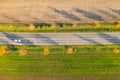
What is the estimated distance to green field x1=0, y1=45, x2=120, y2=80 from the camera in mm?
35844

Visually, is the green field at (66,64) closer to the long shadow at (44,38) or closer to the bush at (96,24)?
the long shadow at (44,38)

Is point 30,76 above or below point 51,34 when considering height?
below

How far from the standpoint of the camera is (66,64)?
35938mm

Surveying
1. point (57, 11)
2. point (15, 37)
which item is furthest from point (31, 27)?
point (57, 11)

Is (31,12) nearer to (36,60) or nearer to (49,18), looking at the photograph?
(49,18)

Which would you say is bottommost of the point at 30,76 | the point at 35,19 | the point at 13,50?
the point at 30,76

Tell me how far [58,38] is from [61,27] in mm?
1028

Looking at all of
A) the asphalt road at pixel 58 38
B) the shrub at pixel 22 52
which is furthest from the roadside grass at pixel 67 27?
the shrub at pixel 22 52

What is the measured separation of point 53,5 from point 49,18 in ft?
4.06

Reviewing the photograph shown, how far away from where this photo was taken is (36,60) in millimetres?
36125

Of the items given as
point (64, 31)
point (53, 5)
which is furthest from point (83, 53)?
point (53, 5)

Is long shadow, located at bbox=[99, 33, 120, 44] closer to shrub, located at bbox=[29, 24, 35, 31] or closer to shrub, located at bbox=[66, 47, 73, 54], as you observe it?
shrub, located at bbox=[66, 47, 73, 54]

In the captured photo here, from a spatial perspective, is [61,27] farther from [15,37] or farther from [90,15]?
[15,37]

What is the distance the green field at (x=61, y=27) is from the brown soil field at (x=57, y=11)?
1.24 ft
